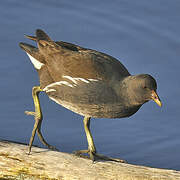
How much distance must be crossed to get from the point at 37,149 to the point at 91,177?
0.86 metres

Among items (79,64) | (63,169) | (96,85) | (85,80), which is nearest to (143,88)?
(96,85)

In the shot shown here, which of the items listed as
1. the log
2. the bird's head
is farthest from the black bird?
the log

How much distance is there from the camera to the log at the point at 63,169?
21.6ft

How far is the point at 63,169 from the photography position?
6633 mm

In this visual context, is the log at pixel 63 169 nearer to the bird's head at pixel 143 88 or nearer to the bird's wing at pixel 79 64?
the bird's head at pixel 143 88

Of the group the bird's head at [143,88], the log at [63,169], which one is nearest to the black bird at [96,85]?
the bird's head at [143,88]

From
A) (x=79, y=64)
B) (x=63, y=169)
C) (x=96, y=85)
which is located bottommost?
(x=63, y=169)

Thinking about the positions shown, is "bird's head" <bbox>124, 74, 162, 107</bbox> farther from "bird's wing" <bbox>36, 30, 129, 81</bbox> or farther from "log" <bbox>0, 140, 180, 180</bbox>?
"log" <bbox>0, 140, 180, 180</bbox>

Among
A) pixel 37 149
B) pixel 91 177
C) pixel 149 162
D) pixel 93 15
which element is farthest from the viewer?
pixel 93 15

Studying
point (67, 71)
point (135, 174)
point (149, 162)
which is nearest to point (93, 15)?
point (149, 162)

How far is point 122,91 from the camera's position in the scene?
6816 mm

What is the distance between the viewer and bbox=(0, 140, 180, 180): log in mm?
6586

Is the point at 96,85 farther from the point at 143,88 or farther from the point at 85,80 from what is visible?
the point at 143,88

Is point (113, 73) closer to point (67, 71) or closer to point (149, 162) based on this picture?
point (67, 71)
